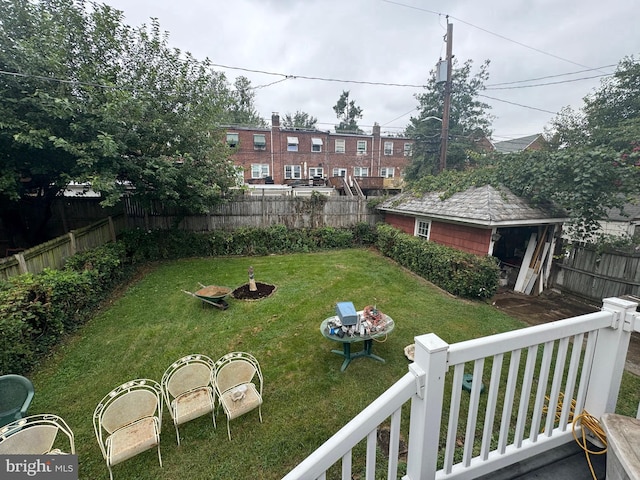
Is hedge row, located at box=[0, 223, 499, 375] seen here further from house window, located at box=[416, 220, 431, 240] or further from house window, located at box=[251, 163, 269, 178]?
house window, located at box=[251, 163, 269, 178]

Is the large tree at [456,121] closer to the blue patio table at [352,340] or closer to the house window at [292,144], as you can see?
the house window at [292,144]

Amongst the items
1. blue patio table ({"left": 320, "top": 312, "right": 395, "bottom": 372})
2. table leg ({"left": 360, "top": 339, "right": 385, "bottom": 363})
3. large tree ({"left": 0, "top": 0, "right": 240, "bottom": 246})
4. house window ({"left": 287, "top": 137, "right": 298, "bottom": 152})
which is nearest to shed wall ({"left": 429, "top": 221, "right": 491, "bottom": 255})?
blue patio table ({"left": 320, "top": 312, "right": 395, "bottom": 372})

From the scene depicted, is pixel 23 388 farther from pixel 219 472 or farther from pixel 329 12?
pixel 329 12

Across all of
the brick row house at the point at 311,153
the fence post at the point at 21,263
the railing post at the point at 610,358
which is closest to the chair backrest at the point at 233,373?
the railing post at the point at 610,358

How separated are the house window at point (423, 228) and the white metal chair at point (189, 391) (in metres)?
7.94

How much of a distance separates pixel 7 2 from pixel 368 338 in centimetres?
1023

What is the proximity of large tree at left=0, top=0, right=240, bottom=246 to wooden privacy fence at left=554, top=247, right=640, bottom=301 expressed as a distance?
10545 mm

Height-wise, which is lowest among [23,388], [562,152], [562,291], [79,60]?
[562,291]

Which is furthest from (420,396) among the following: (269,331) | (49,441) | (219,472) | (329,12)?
(329,12)

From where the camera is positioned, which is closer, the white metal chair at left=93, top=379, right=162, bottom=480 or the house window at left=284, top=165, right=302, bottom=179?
the white metal chair at left=93, top=379, right=162, bottom=480

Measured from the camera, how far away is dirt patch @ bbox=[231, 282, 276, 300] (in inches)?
251

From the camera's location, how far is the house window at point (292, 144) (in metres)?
24.2

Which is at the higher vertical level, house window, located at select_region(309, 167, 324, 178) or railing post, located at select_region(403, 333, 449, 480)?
house window, located at select_region(309, 167, 324, 178)

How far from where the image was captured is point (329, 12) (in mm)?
7926
